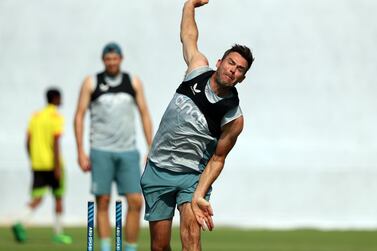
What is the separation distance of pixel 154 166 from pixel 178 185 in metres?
0.27

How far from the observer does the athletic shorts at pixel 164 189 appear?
10778mm

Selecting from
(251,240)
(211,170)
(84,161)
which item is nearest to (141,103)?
(84,161)

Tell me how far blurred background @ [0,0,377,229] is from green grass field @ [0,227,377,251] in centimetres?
245

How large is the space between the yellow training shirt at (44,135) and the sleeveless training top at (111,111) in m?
4.46

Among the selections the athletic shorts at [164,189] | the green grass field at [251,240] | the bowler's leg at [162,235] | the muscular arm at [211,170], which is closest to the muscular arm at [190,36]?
the muscular arm at [211,170]

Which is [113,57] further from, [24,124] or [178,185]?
[24,124]

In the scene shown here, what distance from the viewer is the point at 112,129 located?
14555 millimetres

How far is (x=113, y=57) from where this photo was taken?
569 inches

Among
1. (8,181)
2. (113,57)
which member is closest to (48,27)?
(8,181)

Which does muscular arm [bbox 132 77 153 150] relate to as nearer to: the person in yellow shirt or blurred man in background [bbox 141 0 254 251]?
blurred man in background [bbox 141 0 254 251]

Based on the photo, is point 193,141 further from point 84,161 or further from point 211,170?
point 84,161

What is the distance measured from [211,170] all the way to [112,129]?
13.7 ft

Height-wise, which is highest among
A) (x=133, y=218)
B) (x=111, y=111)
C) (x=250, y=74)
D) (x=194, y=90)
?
(x=250, y=74)

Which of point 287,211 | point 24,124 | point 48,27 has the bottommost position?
point 287,211
